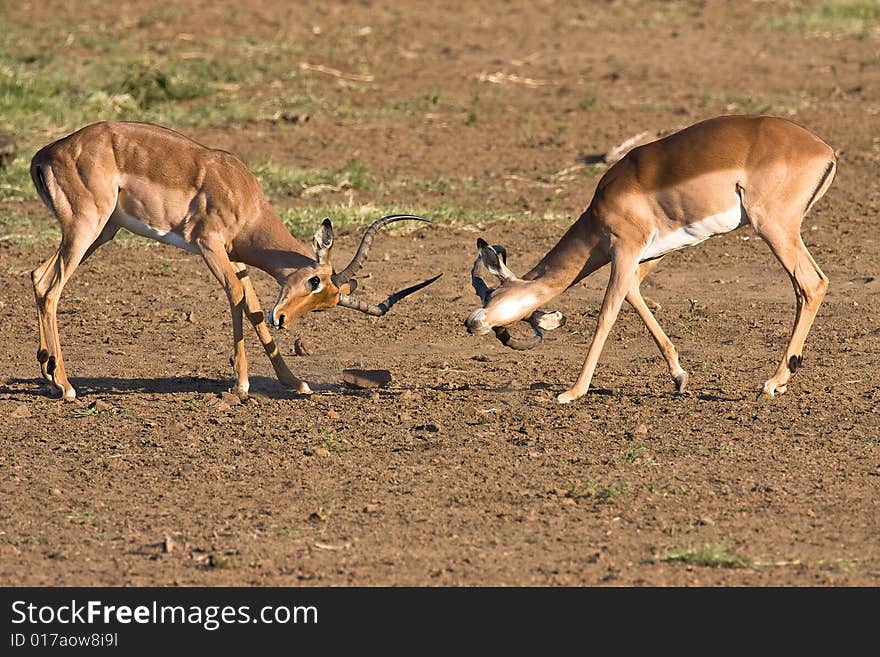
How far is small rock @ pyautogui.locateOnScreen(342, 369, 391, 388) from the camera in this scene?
29.9 ft

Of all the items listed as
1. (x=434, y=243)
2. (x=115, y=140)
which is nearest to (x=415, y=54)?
(x=434, y=243)

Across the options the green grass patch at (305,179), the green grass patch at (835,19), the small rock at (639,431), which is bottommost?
the green grass patch at (835,19)

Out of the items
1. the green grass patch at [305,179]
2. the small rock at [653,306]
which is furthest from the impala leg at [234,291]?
the green grass patch at [305,179]

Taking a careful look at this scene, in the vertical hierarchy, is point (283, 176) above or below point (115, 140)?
below

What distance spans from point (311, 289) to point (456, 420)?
113 centimetres

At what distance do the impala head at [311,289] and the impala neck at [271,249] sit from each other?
17cm

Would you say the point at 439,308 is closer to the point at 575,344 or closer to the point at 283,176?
the point at 575,344

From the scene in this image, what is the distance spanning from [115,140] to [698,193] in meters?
3.61

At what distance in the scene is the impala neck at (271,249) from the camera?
8.65 m

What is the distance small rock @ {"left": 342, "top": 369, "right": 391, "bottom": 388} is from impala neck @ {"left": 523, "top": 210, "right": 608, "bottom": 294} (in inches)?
42.8

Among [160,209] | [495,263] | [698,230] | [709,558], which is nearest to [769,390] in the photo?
[698,230]

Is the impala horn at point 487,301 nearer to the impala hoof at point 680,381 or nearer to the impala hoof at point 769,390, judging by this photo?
the impala hoof at point 680,381
